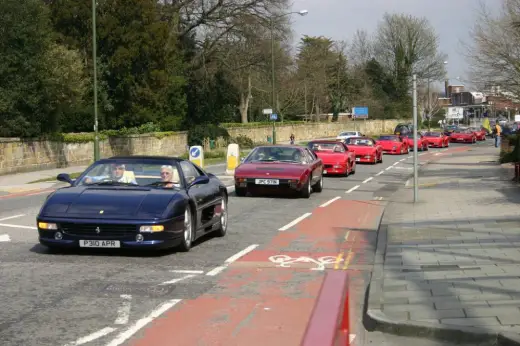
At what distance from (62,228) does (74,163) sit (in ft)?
92.8

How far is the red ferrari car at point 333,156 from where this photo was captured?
27.3 metres

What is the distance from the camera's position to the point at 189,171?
11.4 metres

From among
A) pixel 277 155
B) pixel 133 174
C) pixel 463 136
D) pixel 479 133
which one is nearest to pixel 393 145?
pixel 463 136

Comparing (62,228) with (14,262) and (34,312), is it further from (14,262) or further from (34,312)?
(34,312)

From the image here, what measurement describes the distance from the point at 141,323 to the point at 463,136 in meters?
66.8

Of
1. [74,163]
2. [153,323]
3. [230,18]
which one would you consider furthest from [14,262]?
[230,18]

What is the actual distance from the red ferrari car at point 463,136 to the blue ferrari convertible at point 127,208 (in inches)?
2448

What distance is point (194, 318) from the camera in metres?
6.50

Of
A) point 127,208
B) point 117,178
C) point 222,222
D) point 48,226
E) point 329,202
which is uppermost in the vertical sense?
point 117,178

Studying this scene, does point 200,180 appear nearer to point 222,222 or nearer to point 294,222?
point 222,222

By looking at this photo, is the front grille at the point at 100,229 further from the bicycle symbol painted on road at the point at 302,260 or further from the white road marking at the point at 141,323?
the white road marking at the point at 141,323

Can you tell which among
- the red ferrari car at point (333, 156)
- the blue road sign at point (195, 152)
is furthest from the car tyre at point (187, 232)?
the red ferrari car at point (333, 156)

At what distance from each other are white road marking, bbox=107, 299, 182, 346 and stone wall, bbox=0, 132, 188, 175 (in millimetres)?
24905

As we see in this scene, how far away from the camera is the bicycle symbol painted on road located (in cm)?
954
